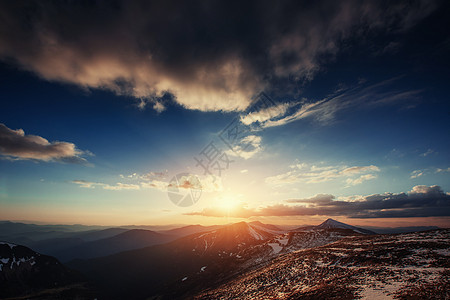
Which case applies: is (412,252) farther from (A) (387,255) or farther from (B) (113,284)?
(B) (113,284)

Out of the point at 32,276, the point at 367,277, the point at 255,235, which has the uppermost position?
the point at 367,277

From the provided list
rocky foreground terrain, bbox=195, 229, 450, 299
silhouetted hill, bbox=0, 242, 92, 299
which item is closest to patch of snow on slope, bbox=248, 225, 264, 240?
silhouetted hill, bbox=0, 242, 92, 299

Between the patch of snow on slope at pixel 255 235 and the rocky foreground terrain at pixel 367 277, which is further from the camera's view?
the patch of snow on slope at pixel 255 235

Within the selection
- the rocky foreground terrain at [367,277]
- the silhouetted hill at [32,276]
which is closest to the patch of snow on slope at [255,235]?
the silhouetted hill at [32,276]

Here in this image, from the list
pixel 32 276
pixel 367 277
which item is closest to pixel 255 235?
pixel 367 277

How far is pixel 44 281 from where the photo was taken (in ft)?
418

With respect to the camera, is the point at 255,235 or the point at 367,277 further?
the point at 255,235

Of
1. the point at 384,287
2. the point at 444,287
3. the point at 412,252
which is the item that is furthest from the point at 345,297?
the point at 412,252

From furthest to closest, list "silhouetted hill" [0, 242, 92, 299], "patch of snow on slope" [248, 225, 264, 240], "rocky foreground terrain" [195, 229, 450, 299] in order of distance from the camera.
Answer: "patch of snow on slope" [248, 225, 264, 240]
"silhouetted hill" [0, 242, 92, 299]
"rocky foreground terrain" [195, 229, 450, 299]

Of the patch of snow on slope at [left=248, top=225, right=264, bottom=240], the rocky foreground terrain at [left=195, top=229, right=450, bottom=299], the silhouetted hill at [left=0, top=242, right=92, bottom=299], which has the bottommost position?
the silhouetted hill at [left=0, top=242, right=92, bottom=299]

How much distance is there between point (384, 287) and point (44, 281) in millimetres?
200045

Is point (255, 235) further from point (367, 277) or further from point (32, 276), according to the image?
point (32, 276)

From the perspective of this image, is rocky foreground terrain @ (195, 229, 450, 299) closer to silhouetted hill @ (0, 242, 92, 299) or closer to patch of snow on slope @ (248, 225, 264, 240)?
patch of snow on slope @ (248, 225, 264, 240)

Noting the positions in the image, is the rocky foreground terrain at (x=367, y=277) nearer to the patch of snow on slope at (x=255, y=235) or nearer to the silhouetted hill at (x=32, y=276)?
the patch of snow on slope at (x=255, y=235)
